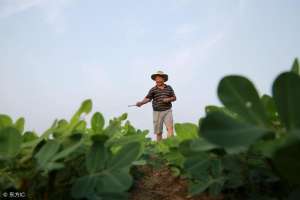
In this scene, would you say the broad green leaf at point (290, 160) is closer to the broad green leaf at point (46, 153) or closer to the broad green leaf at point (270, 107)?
the broad green leaf at point (270, 107)

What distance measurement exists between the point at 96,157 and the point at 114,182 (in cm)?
9

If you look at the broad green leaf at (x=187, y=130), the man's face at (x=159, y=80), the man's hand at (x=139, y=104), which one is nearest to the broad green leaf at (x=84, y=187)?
the broad green leaf at (x=187, y=130)

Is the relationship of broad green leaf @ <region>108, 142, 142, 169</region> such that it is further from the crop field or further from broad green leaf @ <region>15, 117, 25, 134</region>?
broad green leaf @ <region>15, 117, 25, 134</region>

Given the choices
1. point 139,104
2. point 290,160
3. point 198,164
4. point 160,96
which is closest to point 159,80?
point 160,96

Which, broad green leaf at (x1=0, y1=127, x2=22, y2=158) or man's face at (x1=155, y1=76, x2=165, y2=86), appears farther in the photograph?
man's face at (x1=155, y1=76, x2=165, y2=86)

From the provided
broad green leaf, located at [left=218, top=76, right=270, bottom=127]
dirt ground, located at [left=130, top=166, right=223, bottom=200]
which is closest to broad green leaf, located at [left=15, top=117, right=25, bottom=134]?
dirt ground, located at [left=130, top=166, right=223, bottom=200]

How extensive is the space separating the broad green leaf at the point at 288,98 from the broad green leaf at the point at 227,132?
0.08 metres

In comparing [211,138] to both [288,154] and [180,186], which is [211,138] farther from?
[180,186]

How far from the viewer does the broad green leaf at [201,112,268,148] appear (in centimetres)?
55

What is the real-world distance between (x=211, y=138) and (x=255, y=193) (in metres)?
0.51

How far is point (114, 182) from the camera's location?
842mm

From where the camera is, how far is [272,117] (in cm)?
94

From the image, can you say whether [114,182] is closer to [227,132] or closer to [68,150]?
[68,150]

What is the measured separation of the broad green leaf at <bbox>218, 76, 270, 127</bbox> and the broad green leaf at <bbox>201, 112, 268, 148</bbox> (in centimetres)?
9
